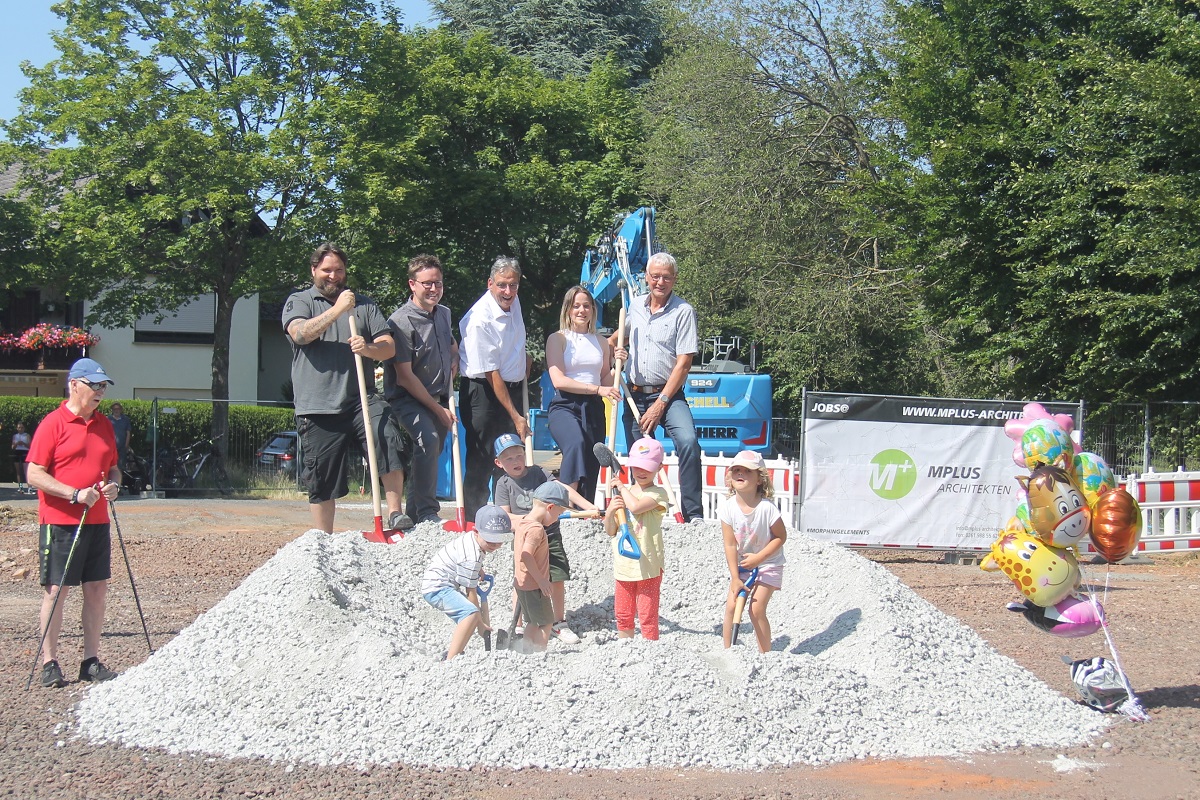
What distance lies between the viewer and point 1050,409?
13703 millimetres

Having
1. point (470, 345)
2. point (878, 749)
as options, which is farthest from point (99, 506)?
point (878, 749)

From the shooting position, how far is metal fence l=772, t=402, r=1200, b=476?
615 inches

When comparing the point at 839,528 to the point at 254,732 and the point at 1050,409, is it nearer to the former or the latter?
the point at 1050,409

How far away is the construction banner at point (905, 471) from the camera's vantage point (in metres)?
12.0

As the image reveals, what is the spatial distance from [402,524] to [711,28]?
20.1 metres

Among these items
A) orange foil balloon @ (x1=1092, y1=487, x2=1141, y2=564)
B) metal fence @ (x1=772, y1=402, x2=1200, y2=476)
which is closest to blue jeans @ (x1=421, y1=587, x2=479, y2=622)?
orange foil balloon @ (x1=1092, y1=487, x2=1141, y2=564)

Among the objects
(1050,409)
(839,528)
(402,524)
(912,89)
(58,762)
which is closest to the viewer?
(58,762)

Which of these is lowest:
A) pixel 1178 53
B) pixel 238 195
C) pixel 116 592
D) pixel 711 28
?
pixel 116 592

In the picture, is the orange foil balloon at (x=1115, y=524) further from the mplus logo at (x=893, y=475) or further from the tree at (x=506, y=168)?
the tree at (x=506, y=168)

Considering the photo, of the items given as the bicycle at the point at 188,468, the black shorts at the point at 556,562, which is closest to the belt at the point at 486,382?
the black shorts at the point at 556,562

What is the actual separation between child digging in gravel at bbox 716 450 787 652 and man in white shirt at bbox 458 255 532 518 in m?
1.89

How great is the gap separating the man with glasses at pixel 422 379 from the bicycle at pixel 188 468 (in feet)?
41.8

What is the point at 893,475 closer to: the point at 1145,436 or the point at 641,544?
the point at 1145,436

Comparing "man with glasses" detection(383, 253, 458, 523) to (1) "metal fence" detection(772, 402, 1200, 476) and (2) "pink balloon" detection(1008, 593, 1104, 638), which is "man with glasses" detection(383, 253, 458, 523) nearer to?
(2) "pink balloon" detection(1008, 593, 1104, 638)
